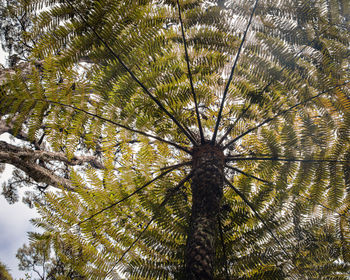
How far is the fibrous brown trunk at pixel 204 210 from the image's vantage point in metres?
1.05

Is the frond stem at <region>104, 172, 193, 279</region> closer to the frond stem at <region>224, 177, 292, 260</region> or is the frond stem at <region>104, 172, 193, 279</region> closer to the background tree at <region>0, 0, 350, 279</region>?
the background tree at <region>0, 0, 350, 279</region>

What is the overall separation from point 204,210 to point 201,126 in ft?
2.17

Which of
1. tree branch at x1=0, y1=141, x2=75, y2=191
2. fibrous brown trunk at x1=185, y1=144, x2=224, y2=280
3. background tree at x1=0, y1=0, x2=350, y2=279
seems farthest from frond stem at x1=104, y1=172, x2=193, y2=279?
tree branch at x1=0, y1=141, x2=75, y2=191

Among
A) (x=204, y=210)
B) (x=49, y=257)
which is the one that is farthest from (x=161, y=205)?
(x=49, y=257)

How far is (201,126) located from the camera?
1.69 metres

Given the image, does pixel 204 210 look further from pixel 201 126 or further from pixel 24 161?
pixel 24 161

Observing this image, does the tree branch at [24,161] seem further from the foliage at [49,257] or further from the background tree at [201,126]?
the background tree at [201,126]

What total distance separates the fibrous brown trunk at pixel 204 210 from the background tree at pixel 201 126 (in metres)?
0.04

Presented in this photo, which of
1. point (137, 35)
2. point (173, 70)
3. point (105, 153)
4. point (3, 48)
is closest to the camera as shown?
point (137, 35)

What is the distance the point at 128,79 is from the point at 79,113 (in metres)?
0.46

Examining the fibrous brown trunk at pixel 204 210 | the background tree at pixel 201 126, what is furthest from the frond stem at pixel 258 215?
the fibrous brown trunk at pixel 204 210

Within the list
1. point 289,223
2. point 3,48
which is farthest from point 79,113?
point 3,48

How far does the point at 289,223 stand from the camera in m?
1.72

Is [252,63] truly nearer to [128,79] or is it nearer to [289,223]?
[128,79]
